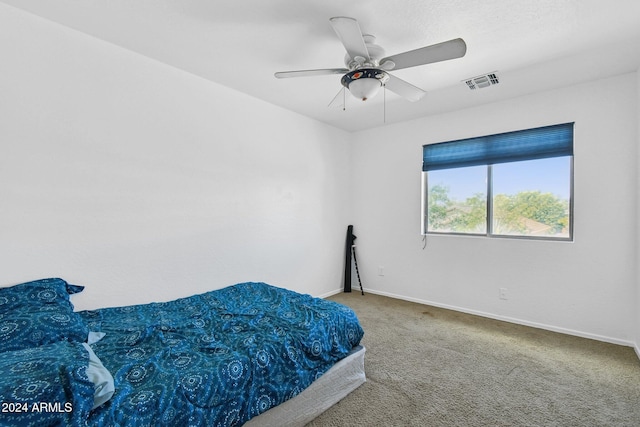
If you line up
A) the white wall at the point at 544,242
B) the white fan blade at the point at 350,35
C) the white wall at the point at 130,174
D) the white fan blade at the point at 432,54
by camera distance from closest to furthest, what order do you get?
1. the white fan blade at the point at 350,35
2. the white fan blade at the point at 432,54
3. the white wall at the point at 130,174
4. the white wall at the point at 544,242

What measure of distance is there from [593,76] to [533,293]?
7.41 feet

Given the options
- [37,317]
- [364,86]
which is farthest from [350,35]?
[37,317]

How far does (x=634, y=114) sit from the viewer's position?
109 inches

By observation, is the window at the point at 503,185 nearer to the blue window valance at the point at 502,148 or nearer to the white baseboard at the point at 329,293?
the blue window valance at the point at 502,148

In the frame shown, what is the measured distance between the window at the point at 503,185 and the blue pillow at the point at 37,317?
3.82 meters

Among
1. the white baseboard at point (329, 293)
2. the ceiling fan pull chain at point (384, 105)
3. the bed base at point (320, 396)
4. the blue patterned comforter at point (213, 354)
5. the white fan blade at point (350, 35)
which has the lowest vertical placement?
the white baseboard at point (329, 293)

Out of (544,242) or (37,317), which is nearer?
(37,317)

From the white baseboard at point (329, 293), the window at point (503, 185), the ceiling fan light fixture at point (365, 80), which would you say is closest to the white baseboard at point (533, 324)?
the white baseboard at point (329, 293)

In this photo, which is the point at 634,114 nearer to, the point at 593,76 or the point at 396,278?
the point at 593,76

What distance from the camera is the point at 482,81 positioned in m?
2.95

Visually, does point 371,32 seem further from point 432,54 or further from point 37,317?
point 37,317

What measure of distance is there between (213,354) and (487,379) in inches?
79.9

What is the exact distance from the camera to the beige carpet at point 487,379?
1.86 meters

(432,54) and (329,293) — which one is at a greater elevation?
(432,54)
